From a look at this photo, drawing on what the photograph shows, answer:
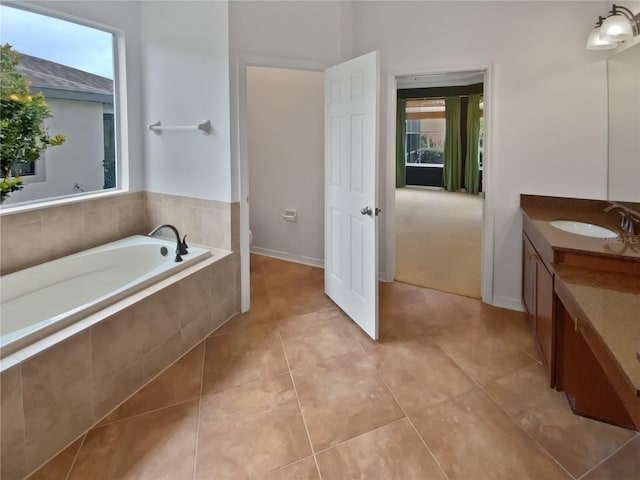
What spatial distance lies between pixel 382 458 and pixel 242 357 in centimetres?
113

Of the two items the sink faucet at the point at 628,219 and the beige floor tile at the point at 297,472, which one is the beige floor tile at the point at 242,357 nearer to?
the beige floor tile at the point at 297,472

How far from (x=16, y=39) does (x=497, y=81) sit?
3396mm

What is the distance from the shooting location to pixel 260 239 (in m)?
4.68

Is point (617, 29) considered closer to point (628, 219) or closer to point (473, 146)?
point (628, 219)

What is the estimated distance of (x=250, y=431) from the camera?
1.83m

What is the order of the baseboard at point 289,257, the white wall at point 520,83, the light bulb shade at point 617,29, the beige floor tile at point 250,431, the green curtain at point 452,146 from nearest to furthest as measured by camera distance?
A: the beige floor tile at point 250,431
the light bulb shade at point 617,29
the white wall at point 520,83
the baseboard at point 289,257
the green curtain at point 452,146

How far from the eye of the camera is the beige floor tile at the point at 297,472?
5.19 feet

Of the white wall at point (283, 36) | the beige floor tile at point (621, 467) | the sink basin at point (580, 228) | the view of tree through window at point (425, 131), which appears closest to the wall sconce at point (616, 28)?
the sink basin at point (580, 228)

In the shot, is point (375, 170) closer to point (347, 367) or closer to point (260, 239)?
point (347, 367)

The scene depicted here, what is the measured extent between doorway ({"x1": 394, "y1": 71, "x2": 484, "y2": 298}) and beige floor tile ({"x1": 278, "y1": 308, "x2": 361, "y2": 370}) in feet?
5.92

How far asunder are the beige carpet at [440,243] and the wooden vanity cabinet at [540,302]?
81 cm

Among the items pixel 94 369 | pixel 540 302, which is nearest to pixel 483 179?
pixel 540 302

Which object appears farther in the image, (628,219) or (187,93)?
(187,93)

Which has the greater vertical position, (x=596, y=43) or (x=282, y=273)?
(x=596, y=43)
